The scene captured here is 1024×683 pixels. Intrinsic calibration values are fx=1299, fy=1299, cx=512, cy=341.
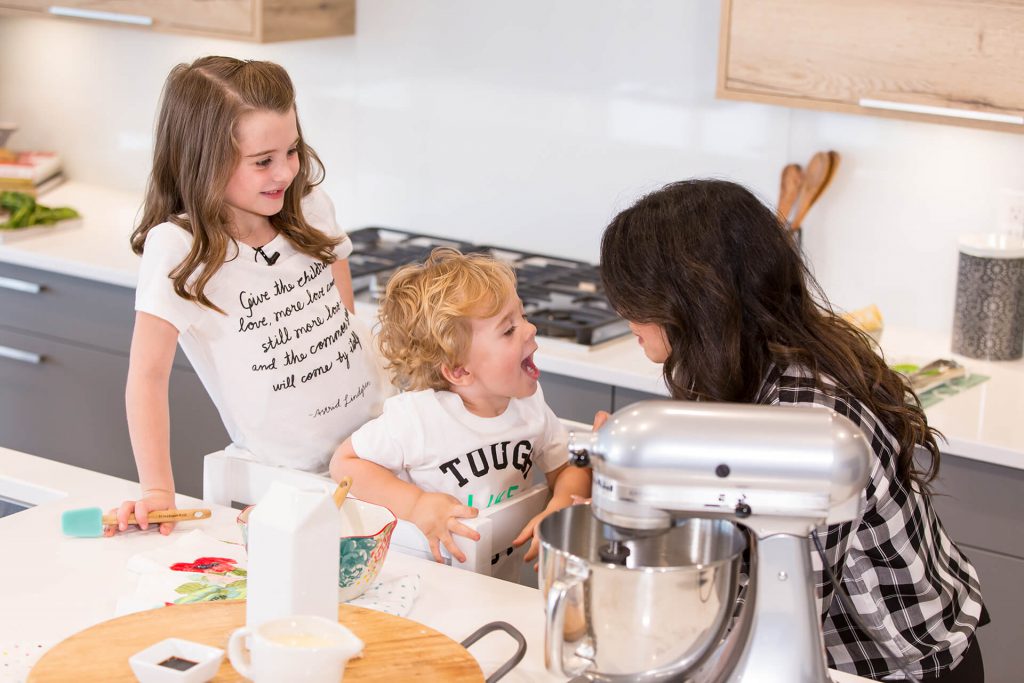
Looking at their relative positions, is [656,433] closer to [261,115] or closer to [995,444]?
[261,115]

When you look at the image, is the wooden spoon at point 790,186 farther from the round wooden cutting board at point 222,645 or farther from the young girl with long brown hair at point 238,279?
the round wooden cutting board at point 222,645

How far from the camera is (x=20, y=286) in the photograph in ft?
10.3

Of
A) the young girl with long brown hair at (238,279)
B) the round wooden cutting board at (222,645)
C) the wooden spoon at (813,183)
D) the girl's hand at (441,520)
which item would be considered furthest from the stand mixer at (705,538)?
the wooden spoon at (813,183)

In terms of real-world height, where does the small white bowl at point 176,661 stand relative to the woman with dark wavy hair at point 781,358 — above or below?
below

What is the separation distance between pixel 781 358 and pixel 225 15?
204 cm

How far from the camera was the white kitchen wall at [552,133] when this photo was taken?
2.69 metres

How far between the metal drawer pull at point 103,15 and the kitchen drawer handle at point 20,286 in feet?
2.22

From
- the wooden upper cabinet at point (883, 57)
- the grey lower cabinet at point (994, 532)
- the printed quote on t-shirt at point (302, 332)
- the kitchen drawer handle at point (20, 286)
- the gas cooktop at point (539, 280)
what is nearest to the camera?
the printed quote on t-shirt at point (302, 332)

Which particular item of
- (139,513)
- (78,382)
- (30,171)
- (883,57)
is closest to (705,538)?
(139,513)

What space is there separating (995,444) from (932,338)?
24.1 inches

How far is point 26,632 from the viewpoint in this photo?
134 cm

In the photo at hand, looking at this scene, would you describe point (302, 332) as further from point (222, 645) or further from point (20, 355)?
point (20, 355)

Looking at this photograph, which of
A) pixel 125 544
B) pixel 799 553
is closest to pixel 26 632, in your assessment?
pixel 125 544

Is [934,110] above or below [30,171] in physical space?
above
